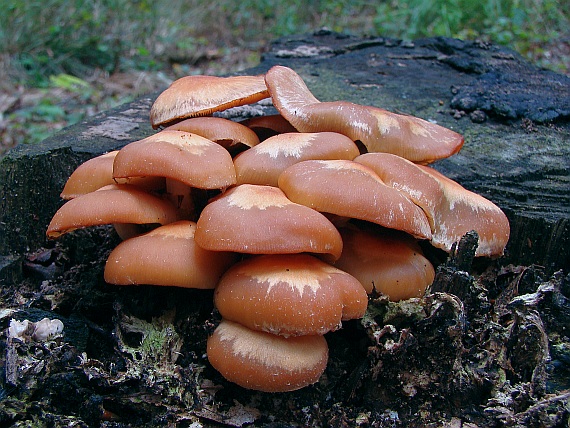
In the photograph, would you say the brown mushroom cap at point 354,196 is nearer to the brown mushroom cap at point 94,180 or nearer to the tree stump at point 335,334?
the tree stump at point 335,334

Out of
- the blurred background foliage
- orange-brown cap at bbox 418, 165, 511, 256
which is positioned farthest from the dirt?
the blurred background foliage

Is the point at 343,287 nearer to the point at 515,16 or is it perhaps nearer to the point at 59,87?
the point at 59,87

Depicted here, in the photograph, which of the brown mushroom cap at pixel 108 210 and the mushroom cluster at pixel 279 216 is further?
the brown mushroom cap at pixel 108 210

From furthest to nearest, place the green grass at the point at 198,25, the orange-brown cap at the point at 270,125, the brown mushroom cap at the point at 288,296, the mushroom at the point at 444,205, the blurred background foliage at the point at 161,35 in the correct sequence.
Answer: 1. the green grass at the point at 198,25
2. the blurred background foliage at the point at 161,35
3. the orange-brown cap at the point at 270,125
4. the mushroom at the point at 444,205
5. the brown mushroom cap at the point at 288,296

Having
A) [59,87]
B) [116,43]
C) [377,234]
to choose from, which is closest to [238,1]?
[116,43]

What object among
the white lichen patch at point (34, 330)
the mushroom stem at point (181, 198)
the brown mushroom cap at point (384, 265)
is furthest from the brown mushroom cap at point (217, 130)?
the white lichen patch at point (34, 330)

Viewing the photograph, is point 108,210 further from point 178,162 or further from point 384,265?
point 384,265
